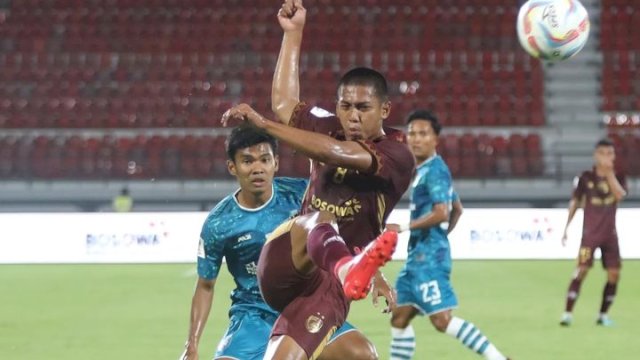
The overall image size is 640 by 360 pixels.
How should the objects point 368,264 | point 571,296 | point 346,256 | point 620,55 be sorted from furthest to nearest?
point 620,55 → point 571,296 → point 346,256 → point 368,264

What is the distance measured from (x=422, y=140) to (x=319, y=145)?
10.00 feet

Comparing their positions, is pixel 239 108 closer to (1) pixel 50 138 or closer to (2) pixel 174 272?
(2) pixel 174 272

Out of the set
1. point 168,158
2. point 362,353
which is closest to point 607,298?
point 362,353

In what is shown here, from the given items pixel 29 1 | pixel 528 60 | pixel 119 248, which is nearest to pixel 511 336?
pixel 119 248

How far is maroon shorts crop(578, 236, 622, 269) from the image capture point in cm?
1033

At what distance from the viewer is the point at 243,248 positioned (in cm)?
520

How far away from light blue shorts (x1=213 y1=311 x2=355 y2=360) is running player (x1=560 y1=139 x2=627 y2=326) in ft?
18.1

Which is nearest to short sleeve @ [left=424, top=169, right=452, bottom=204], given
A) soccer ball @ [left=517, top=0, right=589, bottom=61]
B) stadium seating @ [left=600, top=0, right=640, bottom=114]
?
soccer ball @ [left=517, top=0, right=589, bottom=61]

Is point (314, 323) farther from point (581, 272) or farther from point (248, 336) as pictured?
point (581, 272)

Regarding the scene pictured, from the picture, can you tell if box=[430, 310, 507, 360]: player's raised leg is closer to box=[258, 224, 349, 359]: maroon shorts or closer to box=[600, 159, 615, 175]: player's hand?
box=[258, 224, 349, 359]: maroon shorts

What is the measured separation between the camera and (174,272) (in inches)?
577

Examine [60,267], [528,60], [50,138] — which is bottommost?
[60,267]

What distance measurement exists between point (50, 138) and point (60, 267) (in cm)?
457

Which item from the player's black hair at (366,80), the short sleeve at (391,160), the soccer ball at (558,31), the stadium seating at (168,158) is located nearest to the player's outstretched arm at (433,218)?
the soccer ball at (558,31)
